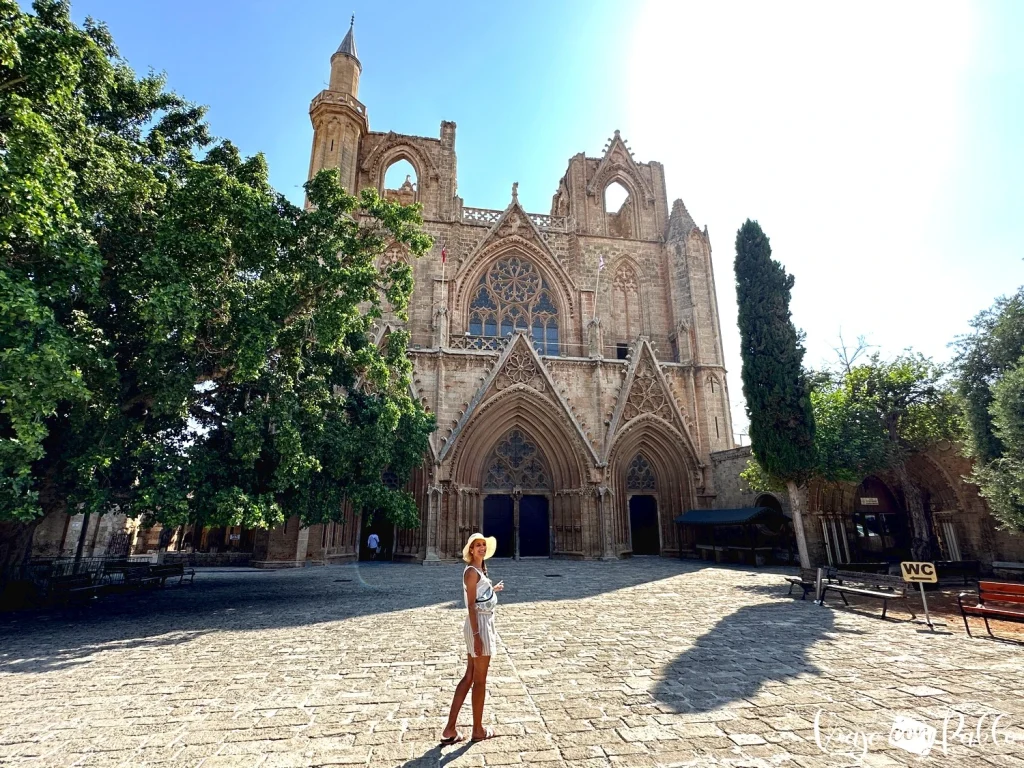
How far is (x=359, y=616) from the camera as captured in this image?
830 cm

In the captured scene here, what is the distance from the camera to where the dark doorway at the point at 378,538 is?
19.7 m

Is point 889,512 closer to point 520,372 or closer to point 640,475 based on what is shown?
point 640,475

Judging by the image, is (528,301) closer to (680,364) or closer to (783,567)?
(680,364)

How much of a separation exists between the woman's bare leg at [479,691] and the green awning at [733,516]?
1609cm

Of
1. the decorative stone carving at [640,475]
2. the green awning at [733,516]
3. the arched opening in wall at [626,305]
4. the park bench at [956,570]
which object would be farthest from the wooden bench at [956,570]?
the arched opening in wall at [626,305]

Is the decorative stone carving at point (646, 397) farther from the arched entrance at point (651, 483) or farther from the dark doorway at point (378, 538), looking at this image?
the dark doorway at point (378, 538)

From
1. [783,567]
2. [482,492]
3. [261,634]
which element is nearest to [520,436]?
[482,492]

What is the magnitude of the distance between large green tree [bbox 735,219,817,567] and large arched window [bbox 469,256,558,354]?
10395 millimetres

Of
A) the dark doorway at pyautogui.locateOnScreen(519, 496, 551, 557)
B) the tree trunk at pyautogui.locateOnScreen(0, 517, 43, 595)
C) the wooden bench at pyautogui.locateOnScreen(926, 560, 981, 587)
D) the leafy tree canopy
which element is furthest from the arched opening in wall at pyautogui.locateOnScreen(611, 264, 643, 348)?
the tree trunk at pyautogui.locateOnScreen(0, 517, 43, 595)

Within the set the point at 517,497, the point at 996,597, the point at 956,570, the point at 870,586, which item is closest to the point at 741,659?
the point at 996,597

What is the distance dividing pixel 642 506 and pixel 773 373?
945 centimetres

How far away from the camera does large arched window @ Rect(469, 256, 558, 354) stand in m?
24.2

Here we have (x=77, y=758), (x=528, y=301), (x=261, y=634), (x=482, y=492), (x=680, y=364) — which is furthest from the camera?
(x=528, y=301)

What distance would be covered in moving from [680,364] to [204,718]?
72.2 ft
